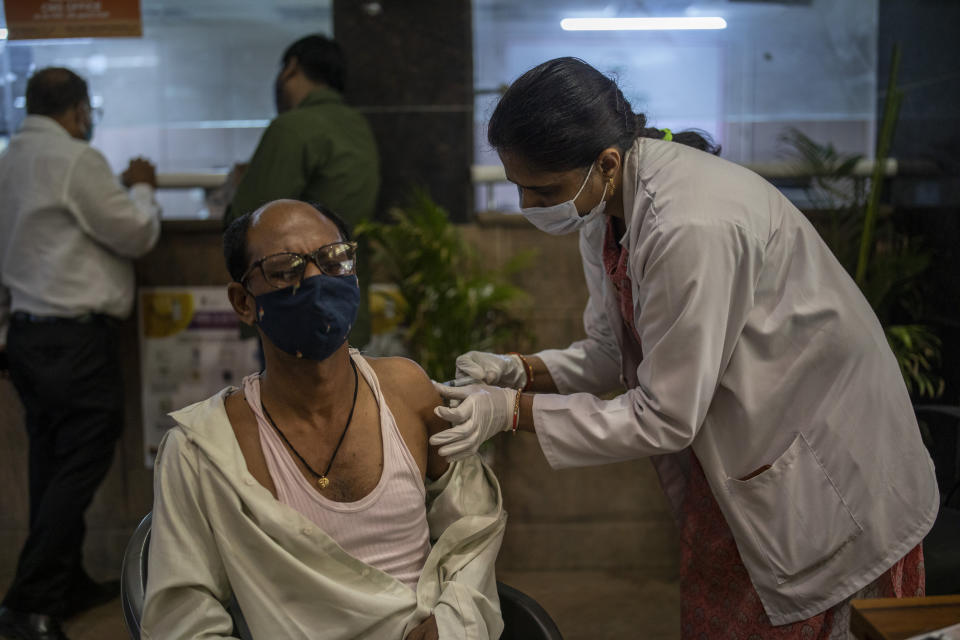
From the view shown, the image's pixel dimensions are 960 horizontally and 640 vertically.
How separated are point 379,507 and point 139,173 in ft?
7.44

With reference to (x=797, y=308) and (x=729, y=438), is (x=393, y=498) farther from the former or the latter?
(x=797, y=308)

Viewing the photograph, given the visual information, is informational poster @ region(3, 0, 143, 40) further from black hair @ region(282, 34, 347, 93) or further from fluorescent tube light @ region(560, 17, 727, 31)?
fluorescent tube light @ region(560, 17, 727, 31)

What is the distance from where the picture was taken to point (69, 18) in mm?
3398

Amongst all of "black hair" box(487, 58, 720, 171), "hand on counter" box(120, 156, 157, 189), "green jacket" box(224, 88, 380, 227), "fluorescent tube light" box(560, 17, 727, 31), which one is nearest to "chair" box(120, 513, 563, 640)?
"black hair" box(487, 58, 720, 171)

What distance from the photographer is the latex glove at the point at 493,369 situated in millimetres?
1825

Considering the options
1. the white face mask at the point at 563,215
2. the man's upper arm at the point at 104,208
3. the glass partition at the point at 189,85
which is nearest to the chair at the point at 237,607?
the white face mask at the point at 563,215

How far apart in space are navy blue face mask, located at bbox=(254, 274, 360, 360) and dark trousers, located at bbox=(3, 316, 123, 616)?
177 centimetres

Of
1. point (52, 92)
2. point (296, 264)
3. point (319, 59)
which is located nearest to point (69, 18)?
point (52, 92)

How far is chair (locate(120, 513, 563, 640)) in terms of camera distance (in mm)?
1478

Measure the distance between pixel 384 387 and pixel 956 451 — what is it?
1747 mm

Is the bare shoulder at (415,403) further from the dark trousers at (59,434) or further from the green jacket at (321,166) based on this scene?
the dark trousers at (59,434)

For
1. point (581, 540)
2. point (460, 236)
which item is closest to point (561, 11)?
point (460, 236)

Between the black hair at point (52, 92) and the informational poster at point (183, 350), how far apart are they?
774 mm

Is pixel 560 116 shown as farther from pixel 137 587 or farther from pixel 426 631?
pixel 137 587
